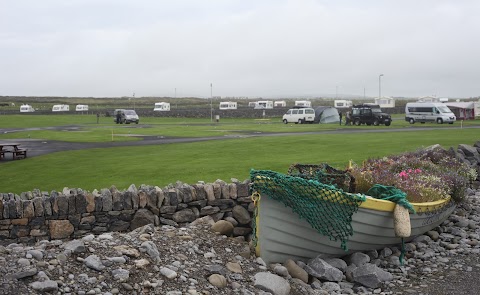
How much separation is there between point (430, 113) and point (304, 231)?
56278 millimetres

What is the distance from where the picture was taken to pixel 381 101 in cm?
11269

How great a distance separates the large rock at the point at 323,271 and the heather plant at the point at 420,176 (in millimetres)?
3190

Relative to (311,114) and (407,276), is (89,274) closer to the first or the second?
(407,276)

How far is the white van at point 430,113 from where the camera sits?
59375 millimetres

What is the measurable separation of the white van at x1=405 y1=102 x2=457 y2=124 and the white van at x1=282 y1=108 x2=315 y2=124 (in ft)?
41.9

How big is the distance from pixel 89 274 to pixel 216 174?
1006 cm

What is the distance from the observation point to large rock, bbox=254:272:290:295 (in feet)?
27.5

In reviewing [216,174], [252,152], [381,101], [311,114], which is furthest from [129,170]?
[381,101]

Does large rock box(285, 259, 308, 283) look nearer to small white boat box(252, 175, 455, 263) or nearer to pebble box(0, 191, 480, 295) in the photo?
pebble box(0, 191, 480, 295)

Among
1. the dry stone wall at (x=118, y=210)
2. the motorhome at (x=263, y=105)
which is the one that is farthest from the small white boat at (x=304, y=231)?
the motorhome at (x=263, y=105)

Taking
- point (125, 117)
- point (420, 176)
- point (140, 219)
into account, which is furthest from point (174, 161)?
point (125, 117)

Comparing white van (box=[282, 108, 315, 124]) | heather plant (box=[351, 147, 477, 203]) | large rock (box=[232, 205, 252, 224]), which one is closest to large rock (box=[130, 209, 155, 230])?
large rock (box=[232, 205, 252, 224])

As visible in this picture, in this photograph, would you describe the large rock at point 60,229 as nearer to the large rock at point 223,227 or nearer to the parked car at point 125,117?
the large rock at point 223,227

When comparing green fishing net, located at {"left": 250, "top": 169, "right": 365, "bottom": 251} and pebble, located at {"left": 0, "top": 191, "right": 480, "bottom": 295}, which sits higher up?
green fishing net, located at {"left": 250, "top": 169, "right": 365, "bottom": 251}
